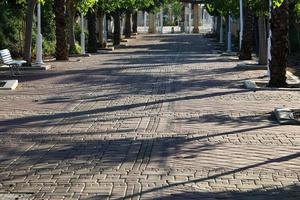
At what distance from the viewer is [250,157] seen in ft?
25.9

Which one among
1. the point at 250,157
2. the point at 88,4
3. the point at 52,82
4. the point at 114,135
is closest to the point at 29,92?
the point at 52,82

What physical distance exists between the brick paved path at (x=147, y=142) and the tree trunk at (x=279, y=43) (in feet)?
3.22

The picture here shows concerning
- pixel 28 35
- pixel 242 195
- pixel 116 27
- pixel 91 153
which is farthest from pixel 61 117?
pixel 116 27

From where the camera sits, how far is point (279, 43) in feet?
49.4

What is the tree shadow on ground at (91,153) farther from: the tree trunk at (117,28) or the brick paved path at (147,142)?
the tree trunk at (117,28)

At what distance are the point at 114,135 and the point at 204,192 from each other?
332 centimetres

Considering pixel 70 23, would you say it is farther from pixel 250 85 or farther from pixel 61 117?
pixel 61 117

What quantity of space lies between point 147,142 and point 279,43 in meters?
7.20

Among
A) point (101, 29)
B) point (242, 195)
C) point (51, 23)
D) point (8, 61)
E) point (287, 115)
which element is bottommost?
point (242, 195)

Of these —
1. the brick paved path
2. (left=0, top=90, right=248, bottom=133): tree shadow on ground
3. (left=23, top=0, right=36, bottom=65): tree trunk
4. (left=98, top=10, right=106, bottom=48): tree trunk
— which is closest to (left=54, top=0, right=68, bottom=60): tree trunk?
(left=23, top=0, right=36, bottom=65): tree trunk

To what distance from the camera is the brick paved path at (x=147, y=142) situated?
6.56 m

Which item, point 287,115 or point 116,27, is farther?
point 116,27

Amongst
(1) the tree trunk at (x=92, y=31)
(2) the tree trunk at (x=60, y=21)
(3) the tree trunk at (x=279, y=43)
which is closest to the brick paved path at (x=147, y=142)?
(3) the tree trunk at (x=279, y=43)

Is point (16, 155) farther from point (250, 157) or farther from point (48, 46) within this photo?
point (48, 46)
